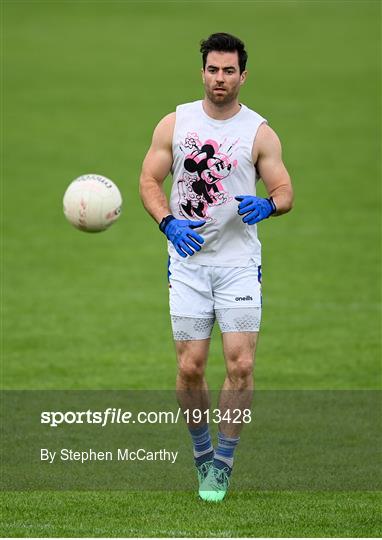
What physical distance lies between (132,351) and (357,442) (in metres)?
4.85

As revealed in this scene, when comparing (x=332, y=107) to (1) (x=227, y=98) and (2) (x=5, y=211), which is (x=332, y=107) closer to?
(2) (x=5, y=211)

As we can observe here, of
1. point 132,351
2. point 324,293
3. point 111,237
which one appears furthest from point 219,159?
point 111,237

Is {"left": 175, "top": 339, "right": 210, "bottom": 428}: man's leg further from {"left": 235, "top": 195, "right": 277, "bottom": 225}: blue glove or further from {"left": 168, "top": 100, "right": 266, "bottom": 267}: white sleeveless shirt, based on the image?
{"left": 235, "top": 195, "right": 277, "bottom": 225}: blue glove

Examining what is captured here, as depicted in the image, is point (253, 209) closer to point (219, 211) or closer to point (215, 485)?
point (219, 211)

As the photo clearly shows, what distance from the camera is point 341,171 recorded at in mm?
30172

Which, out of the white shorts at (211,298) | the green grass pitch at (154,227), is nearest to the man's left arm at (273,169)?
the white shorts at (211,298)

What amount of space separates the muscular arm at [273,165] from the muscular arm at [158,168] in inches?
24.8

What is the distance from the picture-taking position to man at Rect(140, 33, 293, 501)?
31.4 feet

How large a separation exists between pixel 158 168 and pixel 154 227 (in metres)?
14.9

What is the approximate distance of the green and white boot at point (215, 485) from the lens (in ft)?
31.2

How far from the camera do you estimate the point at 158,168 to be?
32.0 feet

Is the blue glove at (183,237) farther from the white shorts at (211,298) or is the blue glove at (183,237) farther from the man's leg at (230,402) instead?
the man's leg at (230,402)

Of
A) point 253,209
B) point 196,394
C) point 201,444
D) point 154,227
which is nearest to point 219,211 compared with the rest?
point 253,209

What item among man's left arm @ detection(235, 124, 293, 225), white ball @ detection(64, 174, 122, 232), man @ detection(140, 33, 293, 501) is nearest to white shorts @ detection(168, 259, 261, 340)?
man @ detection(140, 33, 293, 501)
